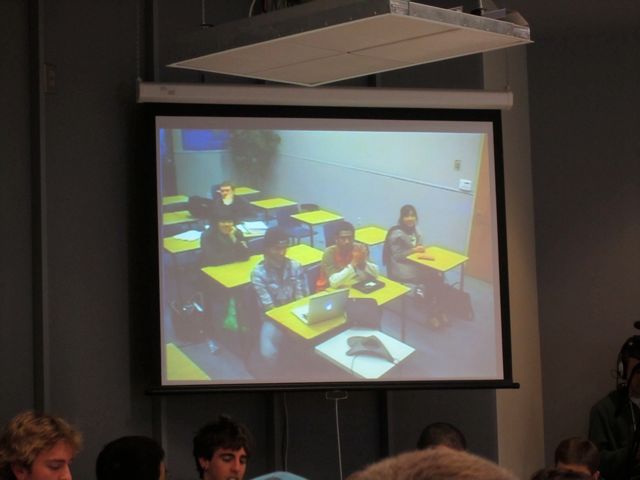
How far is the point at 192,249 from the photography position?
14.9ft

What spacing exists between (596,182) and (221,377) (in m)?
2.49

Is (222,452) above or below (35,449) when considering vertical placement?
below

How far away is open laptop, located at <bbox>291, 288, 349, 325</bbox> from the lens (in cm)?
461

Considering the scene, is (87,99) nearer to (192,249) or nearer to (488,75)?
(192,249)

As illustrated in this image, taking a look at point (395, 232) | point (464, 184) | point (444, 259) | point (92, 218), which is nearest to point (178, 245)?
point (92, 218)

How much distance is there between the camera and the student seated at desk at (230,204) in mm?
4617

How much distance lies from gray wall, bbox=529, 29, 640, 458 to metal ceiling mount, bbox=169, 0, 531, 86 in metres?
2.83

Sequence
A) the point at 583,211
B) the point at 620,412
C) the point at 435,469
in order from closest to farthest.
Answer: the point at 435,469
the point at 620,412
the point at 583,211

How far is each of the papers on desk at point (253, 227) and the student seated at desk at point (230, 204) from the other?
3 cm

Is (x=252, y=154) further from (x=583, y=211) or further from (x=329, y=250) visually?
(x=583, y=211)

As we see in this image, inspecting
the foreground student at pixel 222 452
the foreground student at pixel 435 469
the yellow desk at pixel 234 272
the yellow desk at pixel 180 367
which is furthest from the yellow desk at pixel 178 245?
the foreground student at pixel 435 469

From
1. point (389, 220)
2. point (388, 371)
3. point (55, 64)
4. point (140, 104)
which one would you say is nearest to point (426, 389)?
point (388, 371)

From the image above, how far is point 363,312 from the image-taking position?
15.4 feet

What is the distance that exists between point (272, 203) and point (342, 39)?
2103mm
